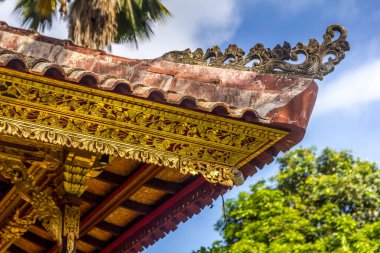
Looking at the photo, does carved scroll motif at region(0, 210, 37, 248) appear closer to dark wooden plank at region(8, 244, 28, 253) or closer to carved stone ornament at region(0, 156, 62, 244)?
carved stone ornament at region(0, 156, 62, 244)

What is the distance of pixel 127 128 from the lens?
7895 mm

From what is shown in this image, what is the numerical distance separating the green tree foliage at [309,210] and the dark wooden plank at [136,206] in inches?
635

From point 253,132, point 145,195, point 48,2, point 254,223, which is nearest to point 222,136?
point 253,132

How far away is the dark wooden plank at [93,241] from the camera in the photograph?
445 inches

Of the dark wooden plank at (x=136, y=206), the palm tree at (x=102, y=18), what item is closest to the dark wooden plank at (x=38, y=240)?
the dark wooden plank at (x=136, y=206)

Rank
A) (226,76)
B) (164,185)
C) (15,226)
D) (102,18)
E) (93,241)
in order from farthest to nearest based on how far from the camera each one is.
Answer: (102,18) → (93,241) → (15,226) → (164,185) → (226,76)

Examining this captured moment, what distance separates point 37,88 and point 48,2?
10.8m

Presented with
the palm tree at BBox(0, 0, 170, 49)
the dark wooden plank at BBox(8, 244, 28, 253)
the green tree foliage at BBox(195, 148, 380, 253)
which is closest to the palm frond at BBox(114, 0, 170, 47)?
the palm tree at BBox(0, 0, 170, 49)

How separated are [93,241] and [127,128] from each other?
3.72 metres

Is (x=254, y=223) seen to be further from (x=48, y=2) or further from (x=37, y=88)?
(x=37, y=88)

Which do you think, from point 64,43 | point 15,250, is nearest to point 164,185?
point 64,43

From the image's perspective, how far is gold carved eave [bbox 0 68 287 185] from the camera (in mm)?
7602

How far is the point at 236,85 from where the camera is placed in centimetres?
837

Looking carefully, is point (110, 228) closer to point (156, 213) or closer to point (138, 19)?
point (156, 213)
